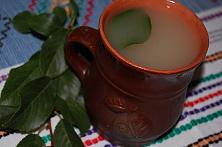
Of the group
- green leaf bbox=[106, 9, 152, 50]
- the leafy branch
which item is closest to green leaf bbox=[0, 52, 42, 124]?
the leafy branch

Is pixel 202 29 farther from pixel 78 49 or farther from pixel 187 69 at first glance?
pixel 78 49

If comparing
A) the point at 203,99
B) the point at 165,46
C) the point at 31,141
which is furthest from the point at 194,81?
the point at 31,141

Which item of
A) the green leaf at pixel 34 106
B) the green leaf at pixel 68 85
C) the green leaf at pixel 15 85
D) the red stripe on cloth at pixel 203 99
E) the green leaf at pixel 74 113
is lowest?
the red stripe on cloth at pixel 203 99

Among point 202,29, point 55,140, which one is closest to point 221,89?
point 202,29

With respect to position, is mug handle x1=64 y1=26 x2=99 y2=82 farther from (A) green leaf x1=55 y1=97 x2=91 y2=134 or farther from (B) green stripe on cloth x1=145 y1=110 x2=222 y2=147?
(B) green stripe on cloth x1=145 y1=110 x2=222 y2=147

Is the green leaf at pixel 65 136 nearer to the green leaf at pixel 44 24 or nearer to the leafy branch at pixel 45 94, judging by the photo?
the leafy branch at pixel 45 94

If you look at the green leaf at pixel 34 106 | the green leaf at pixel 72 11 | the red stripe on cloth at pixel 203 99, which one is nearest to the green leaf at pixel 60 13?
the green leaf at pixel 72 11
